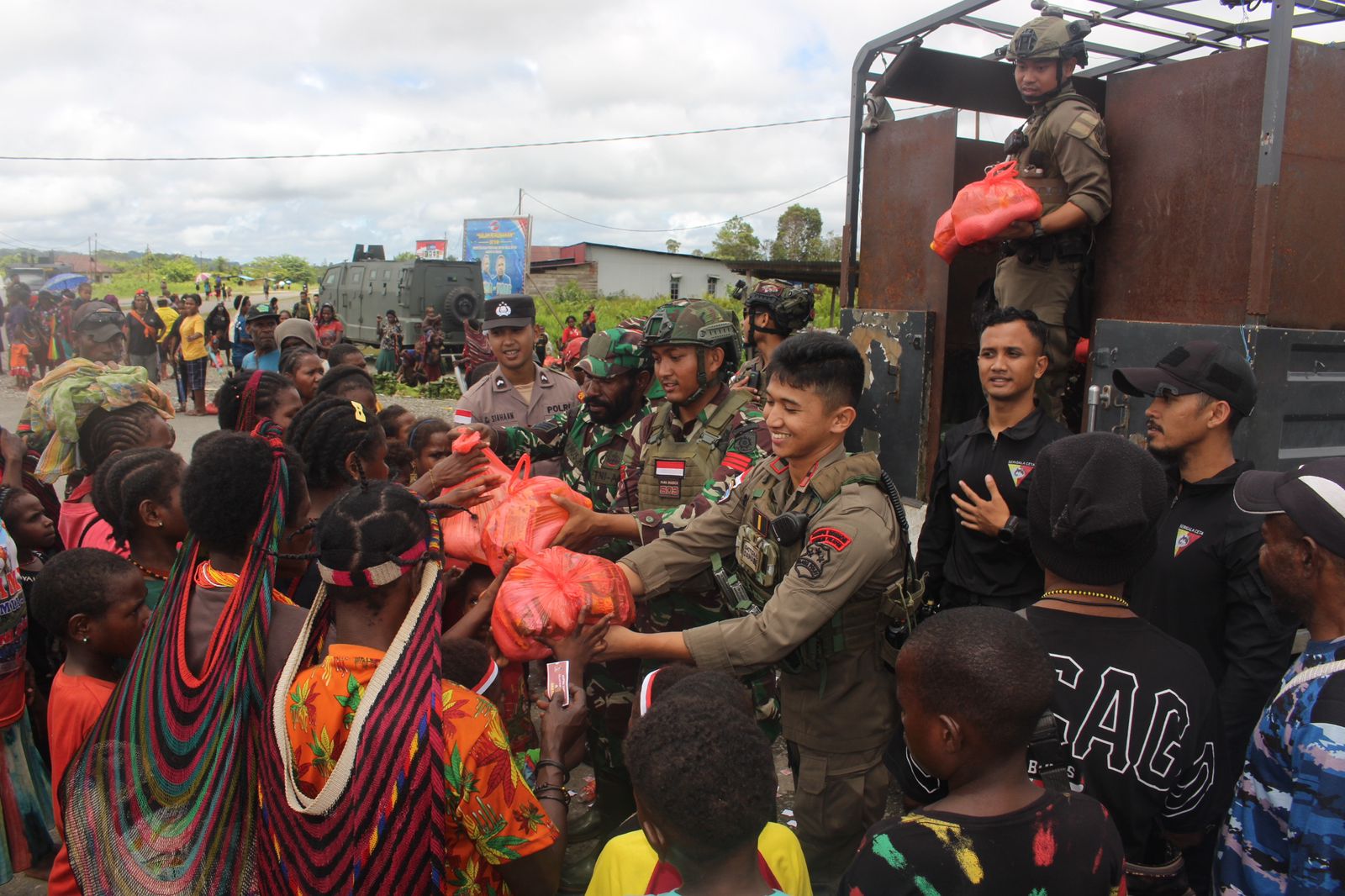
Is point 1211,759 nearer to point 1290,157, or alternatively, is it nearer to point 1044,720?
point 1044,720

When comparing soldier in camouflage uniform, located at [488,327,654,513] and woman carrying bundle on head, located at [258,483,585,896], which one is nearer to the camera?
woman carrying bundle on head, located at [258,483,585,896]

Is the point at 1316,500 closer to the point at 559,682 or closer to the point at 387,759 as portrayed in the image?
the point at 559,682

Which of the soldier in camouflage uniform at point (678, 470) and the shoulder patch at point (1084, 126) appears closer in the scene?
the soldier in camouflage uniform at point (678, 470)

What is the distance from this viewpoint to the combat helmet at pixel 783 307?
493cm

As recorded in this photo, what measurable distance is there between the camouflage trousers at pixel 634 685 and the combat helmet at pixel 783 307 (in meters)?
2.14

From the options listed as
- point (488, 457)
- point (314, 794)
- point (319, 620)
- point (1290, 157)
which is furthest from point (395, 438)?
point (1290, 157)

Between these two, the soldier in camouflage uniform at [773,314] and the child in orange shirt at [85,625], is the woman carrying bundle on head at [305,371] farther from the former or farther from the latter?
the child in orange shirt at [85,625]

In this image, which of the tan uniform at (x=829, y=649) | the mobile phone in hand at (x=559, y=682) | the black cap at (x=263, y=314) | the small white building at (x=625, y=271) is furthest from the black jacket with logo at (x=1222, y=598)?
the small white building at (x=625, y=271)

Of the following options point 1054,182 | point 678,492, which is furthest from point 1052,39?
point 678,492

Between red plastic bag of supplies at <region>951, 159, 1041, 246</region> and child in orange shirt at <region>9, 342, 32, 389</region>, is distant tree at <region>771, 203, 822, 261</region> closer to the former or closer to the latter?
child in orange shirt at <region>9, 342, 32, 389</region>

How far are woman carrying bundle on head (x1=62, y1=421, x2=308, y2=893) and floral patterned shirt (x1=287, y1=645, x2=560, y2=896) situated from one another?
0.31 meters

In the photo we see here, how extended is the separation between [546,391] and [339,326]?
16787 mm

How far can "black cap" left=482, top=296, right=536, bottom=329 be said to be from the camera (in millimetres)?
4898

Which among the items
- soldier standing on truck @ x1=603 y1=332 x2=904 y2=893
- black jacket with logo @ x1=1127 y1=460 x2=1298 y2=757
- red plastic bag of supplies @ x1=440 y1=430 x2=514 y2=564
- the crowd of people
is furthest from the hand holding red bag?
red plastic bag of supplies @ x1=440 y1=430 x2=514 y2=564
